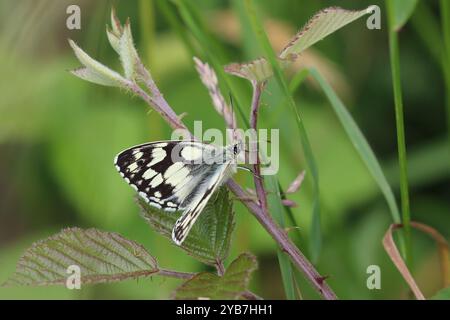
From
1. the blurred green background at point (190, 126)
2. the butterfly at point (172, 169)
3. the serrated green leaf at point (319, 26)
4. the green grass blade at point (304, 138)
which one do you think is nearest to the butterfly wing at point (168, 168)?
the butterfly at point (172, 169)

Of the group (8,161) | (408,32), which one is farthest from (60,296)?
(408,32)

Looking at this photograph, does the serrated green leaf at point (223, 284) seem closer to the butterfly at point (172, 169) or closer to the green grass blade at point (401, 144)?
the butterfly at point (172, 169)

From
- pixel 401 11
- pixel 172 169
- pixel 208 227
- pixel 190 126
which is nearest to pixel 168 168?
pixel 172 169

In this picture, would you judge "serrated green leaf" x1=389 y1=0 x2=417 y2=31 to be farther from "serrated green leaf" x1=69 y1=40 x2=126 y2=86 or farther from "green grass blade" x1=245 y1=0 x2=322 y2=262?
"serrated green leaf" x1=69 y1=40 x2=126 y2=86

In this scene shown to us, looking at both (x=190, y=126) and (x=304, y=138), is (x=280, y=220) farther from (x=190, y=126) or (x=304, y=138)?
(x=190, y=126)

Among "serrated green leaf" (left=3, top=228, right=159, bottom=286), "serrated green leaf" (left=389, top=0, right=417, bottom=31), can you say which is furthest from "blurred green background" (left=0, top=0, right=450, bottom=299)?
"serrated green leaf" (left=3, top=228, right=159, bottom=286)

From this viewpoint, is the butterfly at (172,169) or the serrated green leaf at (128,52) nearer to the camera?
the serrated green leaf at (128,52)
